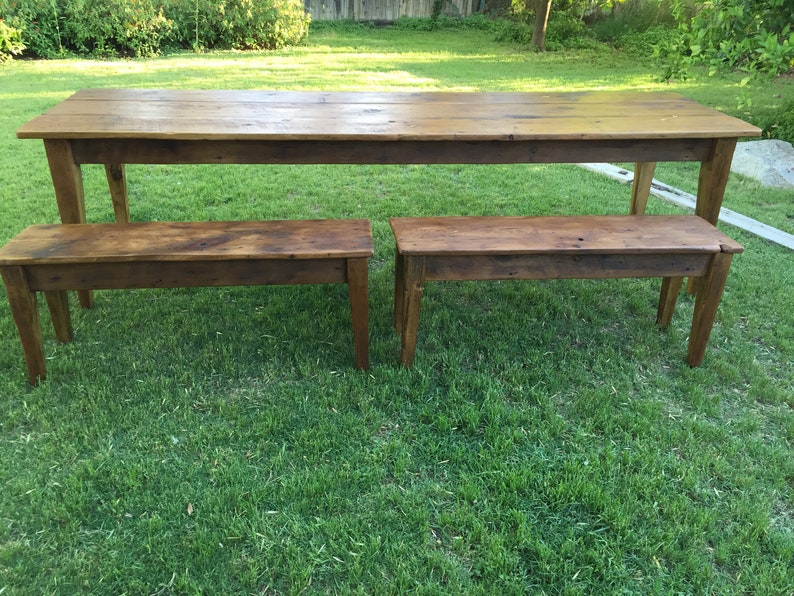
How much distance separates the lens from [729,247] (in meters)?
2.77

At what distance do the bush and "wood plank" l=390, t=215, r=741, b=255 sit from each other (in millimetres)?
9730

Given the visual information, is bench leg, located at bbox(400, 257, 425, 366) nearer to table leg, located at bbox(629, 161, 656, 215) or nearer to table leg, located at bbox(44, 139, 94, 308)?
table leg, located at bbox(44, 139, 94, 308)

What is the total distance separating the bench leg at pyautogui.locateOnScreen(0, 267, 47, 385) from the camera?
253 cm

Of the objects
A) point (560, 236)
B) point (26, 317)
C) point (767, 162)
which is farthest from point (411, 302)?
point (767, 162)

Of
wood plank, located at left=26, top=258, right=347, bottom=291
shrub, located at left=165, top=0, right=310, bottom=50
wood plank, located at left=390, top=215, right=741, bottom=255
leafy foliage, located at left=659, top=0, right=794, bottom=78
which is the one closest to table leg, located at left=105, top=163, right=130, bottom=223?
wood plank, located at left=26, top=258, right=347, bottom=291

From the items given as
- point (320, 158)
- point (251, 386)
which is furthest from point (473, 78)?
point (251, 386)

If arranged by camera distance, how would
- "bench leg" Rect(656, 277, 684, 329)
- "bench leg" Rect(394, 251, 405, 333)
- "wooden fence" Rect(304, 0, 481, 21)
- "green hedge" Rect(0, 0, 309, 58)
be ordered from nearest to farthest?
"bench leg" Rect(394, 251, 405, 333) → "bench leg" Rect(656, 277, 684, 329) → "green hedge" Rect(0, 0, 309, 58) → "wooden fence" Rect(304, 0, 481, 21)

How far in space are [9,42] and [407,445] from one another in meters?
10.7

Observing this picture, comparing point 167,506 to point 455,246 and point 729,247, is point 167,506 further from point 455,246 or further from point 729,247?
point 729,247

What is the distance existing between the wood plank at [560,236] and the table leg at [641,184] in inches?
29.7

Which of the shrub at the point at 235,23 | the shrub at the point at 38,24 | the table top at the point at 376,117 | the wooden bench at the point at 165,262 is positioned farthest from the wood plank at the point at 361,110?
the shrub at the point at 235,23

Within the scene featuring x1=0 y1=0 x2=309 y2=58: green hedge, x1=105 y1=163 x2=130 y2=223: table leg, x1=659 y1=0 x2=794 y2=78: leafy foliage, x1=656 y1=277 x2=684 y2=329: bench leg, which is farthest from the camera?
x1=0 y1=0 x2=309 y2=58: green hedge

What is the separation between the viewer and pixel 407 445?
241cm

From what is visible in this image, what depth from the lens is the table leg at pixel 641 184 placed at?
375 cm
